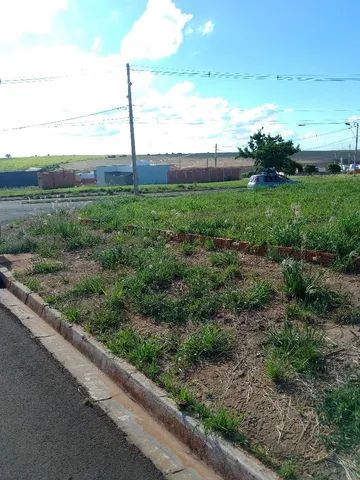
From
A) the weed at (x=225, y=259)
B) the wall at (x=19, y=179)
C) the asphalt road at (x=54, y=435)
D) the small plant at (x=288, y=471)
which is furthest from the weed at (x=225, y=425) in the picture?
the wall at (x=19, y=179)

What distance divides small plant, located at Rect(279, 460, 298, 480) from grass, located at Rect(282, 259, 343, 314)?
1965 mm

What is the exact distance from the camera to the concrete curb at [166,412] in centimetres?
300

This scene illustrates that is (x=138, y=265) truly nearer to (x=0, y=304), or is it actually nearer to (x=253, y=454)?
(x=0, y=304)

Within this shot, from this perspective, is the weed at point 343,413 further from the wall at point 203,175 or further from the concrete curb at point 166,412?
the wall at point 203,175

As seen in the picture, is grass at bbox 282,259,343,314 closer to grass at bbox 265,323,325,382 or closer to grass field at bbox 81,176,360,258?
grass at bbox 265,323,325,382

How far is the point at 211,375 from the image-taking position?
405 cm

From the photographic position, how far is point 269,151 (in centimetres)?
4750

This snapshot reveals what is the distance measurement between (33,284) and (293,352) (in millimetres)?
4703

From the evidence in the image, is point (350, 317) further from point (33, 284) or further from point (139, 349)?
point (33, 284)

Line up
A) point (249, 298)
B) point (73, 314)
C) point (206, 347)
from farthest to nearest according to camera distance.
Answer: point (73, 314) → point (249, 298) → point (206, 347)

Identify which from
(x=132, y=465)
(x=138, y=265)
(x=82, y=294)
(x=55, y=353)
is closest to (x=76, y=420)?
(x=132, y=465)

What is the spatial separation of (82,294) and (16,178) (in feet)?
200

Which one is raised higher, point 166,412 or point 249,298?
point 249,298

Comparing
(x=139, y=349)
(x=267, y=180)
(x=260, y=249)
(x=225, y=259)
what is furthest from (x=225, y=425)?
(x=267, y=180)
